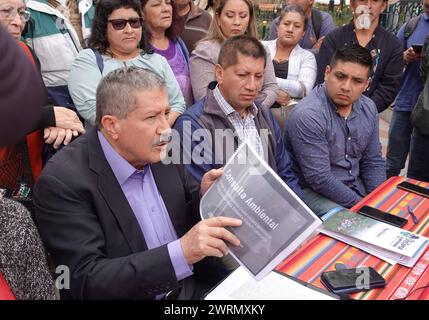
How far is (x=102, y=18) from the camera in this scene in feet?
8.72

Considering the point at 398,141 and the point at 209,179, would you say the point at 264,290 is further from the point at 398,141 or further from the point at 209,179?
the point at 398,141

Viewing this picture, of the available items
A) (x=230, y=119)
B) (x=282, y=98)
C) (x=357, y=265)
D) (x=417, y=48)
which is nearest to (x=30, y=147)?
(x=230, y=119)

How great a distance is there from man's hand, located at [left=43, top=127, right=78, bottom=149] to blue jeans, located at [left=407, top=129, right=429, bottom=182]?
8.98 ft

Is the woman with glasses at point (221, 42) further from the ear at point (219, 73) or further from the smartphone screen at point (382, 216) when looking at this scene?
the smartphone screen at point (382, 216)

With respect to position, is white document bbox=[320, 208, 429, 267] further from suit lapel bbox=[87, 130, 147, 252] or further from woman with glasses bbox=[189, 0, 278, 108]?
woman with glasses bbox=[189, 0, 278, 108]

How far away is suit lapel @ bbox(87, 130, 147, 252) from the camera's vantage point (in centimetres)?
163

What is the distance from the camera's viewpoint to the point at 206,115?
8.12ft

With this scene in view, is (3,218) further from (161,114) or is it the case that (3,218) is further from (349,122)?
(349,122)

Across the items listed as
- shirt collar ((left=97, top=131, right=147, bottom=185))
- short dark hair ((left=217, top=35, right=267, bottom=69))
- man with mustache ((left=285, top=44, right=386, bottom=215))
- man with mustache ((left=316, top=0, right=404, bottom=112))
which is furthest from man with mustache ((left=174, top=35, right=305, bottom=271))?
man with mustache ((left=316, top=0, right=404, bottom=112))

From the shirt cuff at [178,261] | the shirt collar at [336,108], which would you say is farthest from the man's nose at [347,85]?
the shirt cuff at [178,261]

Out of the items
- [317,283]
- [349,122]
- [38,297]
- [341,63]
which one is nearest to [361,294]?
[317,283]

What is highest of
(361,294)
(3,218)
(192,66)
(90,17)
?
(90,17)

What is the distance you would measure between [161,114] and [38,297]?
0.83 m

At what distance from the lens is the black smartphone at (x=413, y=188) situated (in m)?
2.37
